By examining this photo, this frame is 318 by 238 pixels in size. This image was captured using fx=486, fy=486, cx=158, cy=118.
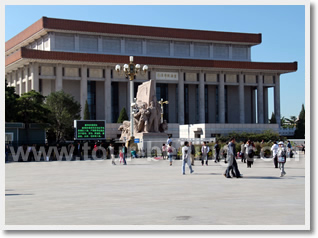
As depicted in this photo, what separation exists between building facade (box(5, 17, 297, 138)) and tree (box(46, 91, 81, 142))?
12116 mm

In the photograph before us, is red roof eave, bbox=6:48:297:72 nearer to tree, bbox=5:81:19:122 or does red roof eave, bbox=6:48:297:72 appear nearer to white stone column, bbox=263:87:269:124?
white stone column, bbox=263:87:269:124

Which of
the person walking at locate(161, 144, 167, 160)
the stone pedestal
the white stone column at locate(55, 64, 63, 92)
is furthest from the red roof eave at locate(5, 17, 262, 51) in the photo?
the person walking at locate(161, 144, 167, 160)

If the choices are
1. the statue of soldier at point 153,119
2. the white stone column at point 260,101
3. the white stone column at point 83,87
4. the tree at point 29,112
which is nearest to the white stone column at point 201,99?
the white stone column at point 260,101

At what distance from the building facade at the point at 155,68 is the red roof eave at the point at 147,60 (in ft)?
0.46

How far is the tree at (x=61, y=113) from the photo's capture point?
55531 mm

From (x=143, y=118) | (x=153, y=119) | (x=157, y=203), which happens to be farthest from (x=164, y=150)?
(x=157, y=203)

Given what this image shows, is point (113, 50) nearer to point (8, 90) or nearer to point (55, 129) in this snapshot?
point (55, 129)

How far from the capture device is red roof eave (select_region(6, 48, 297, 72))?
67562mm

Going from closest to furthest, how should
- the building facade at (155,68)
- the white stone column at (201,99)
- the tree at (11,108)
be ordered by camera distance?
the tree at (11,108)
the building facade at (155,68)
the white stone column at (201,99)

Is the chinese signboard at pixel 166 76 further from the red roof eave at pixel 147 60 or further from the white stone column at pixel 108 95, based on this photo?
the white stone column at pixel 108 95

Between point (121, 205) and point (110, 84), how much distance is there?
63.4 metres

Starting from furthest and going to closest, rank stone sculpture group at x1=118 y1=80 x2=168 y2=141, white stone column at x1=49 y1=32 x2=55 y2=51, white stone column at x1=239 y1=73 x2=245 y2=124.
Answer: white stone column at x1=239 y1=73 x2=245 y2=124
white stone column at x1=49 y1=32 x2=55 y2=51
stone sculpture group at x1=118 y1=80 x2=168 y2=141

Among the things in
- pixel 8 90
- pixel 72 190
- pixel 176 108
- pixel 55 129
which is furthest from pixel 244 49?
pixel 72 190
